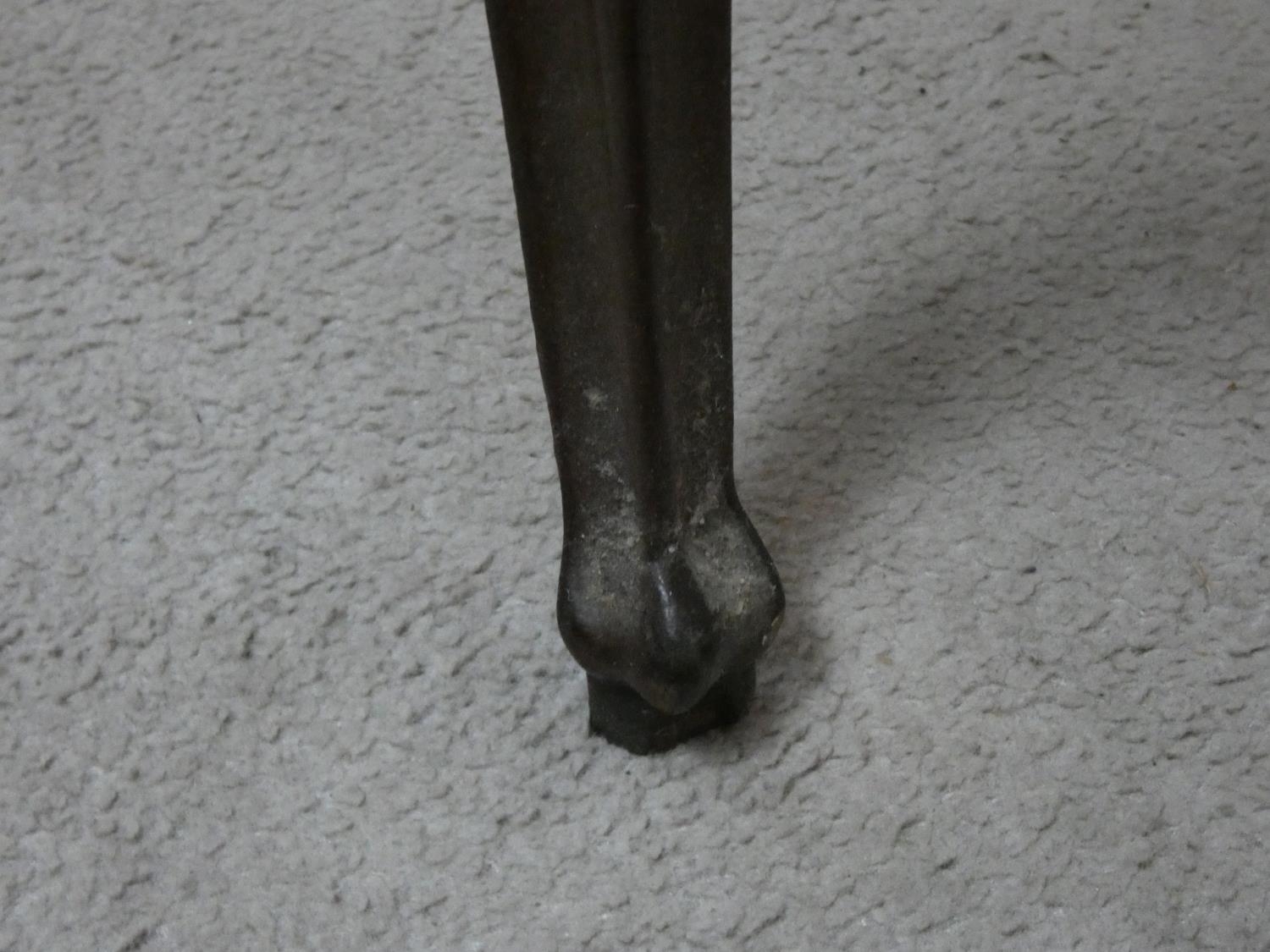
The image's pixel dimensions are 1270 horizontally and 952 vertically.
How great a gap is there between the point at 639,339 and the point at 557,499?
7.6 inches

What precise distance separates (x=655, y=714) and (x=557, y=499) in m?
0.14

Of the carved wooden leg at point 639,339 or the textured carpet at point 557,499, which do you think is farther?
the textured carpet at point 557,499

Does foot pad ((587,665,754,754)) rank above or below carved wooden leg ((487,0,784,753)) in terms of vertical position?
below

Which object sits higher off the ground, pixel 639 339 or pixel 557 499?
pixel 639 339

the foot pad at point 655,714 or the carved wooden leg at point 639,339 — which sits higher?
the carved wooden leg at point 639,339

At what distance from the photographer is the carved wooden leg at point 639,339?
535 mm

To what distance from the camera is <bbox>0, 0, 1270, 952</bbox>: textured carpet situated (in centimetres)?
64

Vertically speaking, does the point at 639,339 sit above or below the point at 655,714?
above

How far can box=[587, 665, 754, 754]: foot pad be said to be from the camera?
2.17 feet

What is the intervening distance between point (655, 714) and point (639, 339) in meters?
0.16

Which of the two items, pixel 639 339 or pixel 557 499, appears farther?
pixel 557 499

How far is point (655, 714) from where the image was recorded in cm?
67

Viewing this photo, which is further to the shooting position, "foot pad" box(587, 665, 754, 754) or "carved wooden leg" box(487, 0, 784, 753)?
"foot pad" box(587, 665, 754, 754)

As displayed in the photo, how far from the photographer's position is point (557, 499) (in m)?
0.77
